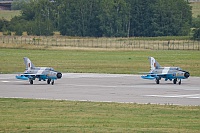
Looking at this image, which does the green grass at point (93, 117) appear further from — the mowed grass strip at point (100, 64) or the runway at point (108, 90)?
the mowed grass strip at point (100, 64)

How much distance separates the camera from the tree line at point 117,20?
152 meters

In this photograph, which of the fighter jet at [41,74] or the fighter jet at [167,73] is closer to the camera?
the fighter jet at [41,74]

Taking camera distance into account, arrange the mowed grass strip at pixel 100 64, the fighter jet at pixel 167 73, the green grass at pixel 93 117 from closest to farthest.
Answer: the green grass at pixel 93 117
the fighter jet at pixel 167 73
the mowed grass strip at pixel 100 64

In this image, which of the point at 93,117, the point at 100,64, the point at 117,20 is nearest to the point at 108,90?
the point at 93,117

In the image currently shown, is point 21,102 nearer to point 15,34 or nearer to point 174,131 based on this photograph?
point 174,131

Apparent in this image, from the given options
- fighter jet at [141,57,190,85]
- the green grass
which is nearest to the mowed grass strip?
fighter jet at [141,57,190,85]

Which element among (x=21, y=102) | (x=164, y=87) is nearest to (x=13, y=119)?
(x=21, y=102)

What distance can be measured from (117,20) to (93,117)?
12515 cm

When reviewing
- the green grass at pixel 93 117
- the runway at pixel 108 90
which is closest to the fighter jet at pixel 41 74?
the runway at pixel 108 90

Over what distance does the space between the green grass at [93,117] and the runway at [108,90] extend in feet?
10.2

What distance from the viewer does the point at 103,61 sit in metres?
78.4

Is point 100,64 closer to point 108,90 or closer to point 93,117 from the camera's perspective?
point 108,90

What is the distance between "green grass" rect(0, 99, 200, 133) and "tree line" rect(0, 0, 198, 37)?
378ft

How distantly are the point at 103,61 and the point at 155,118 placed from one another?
4963 centimetres
